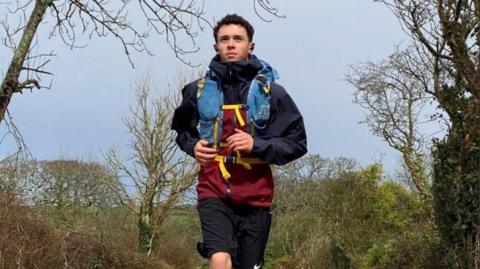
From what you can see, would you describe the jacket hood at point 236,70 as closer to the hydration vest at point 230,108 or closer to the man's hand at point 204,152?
the hydration vest at point 230,108

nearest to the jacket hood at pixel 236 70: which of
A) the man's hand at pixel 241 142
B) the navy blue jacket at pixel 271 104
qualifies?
the navy blue jacket at pixel 271 104

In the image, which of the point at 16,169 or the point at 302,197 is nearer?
the point at 16,169

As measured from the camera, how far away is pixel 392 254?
579 inches

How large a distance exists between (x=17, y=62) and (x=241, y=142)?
12.4 feet

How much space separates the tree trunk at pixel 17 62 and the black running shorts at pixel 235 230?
3587mm

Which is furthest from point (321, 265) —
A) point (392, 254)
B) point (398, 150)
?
point (392, 254)

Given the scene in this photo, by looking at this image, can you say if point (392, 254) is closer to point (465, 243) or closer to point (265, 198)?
point (465, 243)

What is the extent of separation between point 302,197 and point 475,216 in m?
16.4

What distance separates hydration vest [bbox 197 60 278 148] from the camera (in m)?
3.29

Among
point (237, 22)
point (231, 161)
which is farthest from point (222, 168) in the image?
point (237, 22)

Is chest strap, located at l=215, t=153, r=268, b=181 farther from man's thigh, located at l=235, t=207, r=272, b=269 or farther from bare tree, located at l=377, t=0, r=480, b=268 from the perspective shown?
bare tree, located at l=377, t=0, r=480, b=268

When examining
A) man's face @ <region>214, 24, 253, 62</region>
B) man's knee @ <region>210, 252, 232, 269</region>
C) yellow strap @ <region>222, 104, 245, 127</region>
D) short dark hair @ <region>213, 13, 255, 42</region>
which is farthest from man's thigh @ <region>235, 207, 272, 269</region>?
short dark hair @ <region>213, 13, 255, 42</region>

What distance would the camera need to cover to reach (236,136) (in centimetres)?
313

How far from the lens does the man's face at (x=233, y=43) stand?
3363 mm
